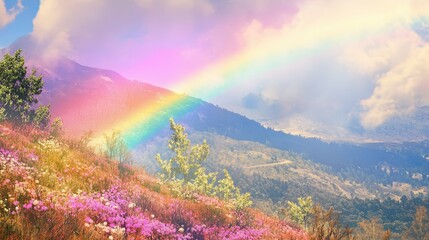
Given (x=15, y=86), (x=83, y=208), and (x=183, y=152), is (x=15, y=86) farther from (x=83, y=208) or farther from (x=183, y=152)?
(x=83, y=208)

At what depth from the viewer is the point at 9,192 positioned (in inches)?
260

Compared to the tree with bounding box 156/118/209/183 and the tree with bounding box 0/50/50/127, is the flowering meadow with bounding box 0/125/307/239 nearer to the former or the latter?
the tree with bounding box 0/50/50/127

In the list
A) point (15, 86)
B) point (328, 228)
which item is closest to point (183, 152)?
point (15, 86)

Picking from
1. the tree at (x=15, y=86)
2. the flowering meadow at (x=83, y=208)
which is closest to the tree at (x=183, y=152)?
the tree at (x=15, y=86)

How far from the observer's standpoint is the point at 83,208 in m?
7.51

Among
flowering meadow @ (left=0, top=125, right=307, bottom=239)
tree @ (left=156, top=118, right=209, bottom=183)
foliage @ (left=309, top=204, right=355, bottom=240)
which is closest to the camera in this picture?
flowering meadow @ (left=0, top=125, right=307, bottom=239)

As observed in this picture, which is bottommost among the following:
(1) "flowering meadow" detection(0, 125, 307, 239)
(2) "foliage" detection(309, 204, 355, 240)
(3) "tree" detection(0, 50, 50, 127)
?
(1) "flowering meadow" detection(0, 125, 307, 239)

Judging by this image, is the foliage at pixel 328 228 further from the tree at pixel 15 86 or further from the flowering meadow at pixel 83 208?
the tree at pixel 15 86

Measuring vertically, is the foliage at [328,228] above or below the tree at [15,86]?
below

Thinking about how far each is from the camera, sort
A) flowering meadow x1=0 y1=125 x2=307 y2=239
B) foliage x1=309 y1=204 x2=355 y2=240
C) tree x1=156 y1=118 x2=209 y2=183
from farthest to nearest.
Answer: tree x1=156 y1=118 x2=209 y2=183, foliage x1=309 y1=204 x2=355 y2=240, flowering meadow x1=0 y1=125 x2=307 y2=239

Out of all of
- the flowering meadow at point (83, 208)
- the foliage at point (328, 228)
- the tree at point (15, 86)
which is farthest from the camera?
the tree at point (15, 86)

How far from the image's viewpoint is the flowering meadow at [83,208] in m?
5.79

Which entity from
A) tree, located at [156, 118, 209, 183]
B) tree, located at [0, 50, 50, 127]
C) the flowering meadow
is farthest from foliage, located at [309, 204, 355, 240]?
tree, located at [156, 118, 209, 183]

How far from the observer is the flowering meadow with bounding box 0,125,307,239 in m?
5.79
